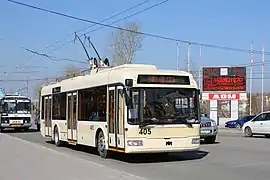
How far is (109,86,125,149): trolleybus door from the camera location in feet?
51.2

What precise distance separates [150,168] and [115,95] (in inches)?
117

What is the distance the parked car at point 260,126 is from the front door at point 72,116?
1355cm

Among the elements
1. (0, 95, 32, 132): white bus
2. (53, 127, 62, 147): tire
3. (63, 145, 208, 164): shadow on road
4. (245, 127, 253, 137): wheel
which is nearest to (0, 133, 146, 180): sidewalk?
(63, 145, 208, 164): shadow on road

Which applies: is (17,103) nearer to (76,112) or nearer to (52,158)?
(76,112)

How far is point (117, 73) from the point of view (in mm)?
16297

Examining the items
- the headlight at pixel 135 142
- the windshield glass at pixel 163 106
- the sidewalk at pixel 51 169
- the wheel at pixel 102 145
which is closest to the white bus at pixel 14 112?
the sidewalk at pixel 51 169

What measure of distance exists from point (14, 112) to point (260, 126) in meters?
19.2

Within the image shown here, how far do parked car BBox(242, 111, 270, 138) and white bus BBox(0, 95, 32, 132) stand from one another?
17.7 m

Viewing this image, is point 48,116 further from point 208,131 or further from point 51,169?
point 51,169

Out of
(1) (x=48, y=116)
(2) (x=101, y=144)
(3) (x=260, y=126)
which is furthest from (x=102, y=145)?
(3) (x=260, y=126)

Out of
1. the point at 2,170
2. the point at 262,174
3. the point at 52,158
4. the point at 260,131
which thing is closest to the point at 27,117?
the point at 260,131

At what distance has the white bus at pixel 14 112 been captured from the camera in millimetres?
39656

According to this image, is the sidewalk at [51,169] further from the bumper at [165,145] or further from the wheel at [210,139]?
the wheel at [210,139]

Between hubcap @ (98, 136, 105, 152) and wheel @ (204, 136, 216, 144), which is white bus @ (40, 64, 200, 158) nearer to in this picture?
hubcap @ (98, 136, 105, 152)
